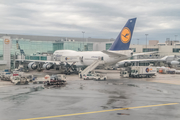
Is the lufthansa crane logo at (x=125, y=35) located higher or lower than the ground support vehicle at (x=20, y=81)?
higher

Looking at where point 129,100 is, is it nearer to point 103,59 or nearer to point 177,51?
point 103,59

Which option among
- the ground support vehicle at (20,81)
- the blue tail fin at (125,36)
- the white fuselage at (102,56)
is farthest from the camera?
the white fuselage at (102,56)

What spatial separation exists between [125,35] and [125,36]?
233 mm

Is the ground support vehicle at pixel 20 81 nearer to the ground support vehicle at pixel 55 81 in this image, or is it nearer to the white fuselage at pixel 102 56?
the ground support vehicle at pixel 55 81

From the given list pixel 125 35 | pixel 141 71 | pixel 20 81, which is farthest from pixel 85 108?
pixel 125 35

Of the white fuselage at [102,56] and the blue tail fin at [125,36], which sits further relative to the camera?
the white fuselage at [102,56]

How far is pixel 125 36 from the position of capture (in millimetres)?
48250

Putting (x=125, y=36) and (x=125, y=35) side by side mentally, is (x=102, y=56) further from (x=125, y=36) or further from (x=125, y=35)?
Result: (x=125, y=35)

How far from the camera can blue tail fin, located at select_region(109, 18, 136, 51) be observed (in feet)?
154

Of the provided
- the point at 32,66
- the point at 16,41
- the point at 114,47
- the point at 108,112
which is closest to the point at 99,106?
the point at 108,112

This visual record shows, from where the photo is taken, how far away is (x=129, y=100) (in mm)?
23109

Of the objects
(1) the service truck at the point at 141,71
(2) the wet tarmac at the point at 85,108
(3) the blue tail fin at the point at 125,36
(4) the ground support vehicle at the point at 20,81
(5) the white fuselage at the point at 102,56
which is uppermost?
(3) the blue tail fin at the point at 125,36

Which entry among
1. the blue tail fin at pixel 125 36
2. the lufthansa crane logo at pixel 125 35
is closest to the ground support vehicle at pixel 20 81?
the blue tail fin at pixel 125 36

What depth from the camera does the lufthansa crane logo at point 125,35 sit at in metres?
47.5
